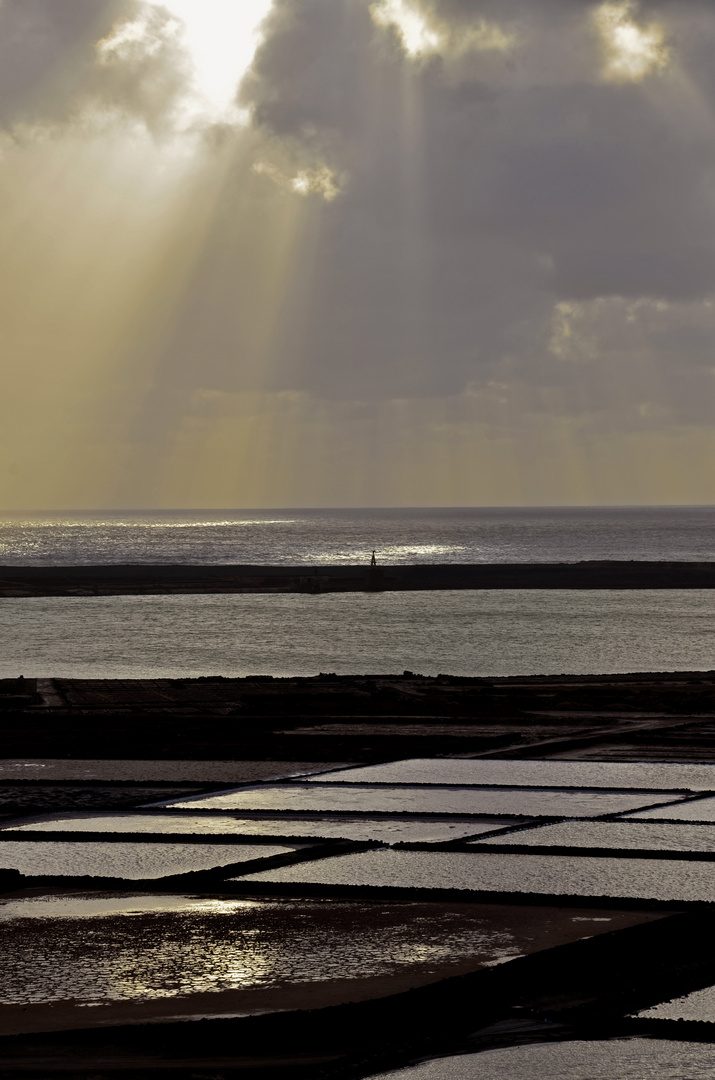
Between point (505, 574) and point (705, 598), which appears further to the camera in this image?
point (505, 574)

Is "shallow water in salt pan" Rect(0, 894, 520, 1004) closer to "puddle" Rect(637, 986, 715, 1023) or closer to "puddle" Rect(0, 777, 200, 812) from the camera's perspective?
"puddle" Rect(637, 986, 715, 1023)

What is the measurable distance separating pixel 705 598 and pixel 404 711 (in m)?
65.0

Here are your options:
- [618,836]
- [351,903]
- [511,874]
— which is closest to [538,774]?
[618,836]

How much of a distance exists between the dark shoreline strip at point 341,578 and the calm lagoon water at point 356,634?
191 inches

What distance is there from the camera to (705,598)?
87.6 m

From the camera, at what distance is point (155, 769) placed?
1895cm

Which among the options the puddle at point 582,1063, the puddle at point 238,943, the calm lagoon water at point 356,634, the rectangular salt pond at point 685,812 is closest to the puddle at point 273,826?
the rectangular salt pond at point 685,812

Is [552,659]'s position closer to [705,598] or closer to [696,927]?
[696,927]

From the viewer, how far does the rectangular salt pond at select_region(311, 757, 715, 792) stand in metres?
17.3

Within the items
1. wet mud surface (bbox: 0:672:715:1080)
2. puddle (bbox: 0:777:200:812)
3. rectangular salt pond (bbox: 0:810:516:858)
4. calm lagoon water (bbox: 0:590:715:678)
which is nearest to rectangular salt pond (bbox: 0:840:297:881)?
wet mud surface (bbox: 0:672:715:1080)

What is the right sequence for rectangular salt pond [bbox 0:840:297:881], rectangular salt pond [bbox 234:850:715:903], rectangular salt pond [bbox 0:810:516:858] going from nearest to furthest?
1. rectangular salt pond [bbox 234:850:715:903]
2. rectangular salt pond [bbox 0:840:297:881]
3. rectangular salt pond [bbox 0:810:516:858]

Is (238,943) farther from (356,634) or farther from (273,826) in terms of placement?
(356,634)

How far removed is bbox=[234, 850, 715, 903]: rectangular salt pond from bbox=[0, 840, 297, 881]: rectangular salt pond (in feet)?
2.58

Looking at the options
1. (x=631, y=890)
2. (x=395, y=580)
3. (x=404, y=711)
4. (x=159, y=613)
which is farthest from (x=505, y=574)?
(x=631, y=890)
